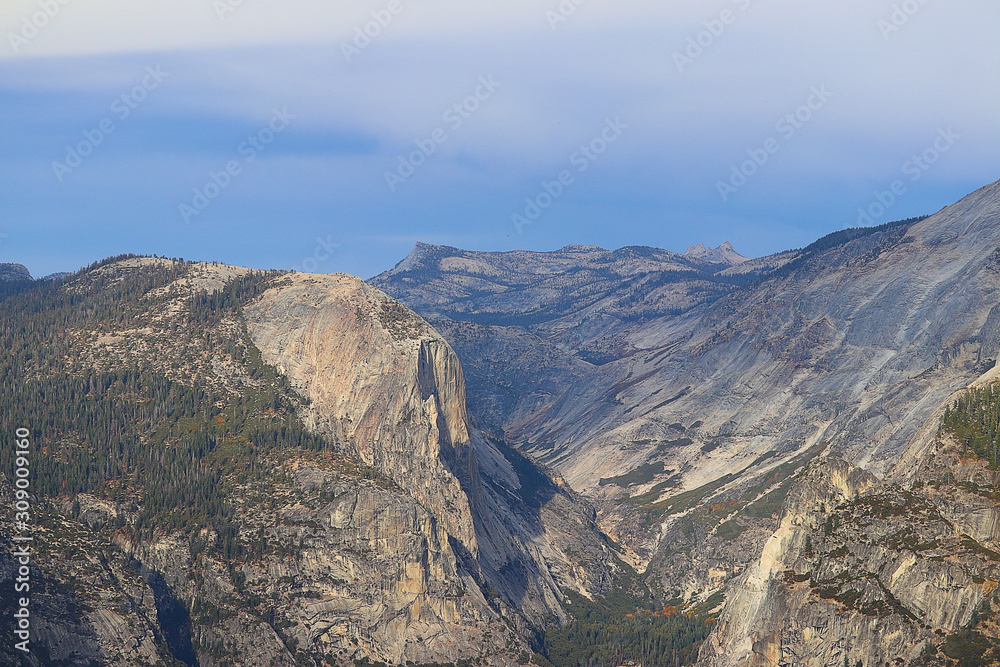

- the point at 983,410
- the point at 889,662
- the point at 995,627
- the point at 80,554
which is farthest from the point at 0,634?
the point at 983,410

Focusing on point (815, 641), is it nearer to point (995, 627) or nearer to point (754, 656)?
point (754, 656)

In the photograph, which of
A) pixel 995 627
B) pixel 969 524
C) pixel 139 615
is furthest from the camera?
pixel 139 615

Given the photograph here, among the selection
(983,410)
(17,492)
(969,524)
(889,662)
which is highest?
(17,492)

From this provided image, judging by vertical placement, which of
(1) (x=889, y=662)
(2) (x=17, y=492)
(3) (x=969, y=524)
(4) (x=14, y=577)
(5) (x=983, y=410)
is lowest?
(1) (x=889, y=662)

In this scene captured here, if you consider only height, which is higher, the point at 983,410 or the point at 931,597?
the point at 983,410

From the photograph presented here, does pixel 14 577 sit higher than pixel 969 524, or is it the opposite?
pixel 14 577

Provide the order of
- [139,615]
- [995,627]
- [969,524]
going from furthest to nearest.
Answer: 1. [139,615]
2. [969,524]
3. [995,627]

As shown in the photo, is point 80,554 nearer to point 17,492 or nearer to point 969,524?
point 17,492

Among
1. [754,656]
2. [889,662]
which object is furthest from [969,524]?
[754,656]

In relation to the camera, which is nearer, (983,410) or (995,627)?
(995,627)
